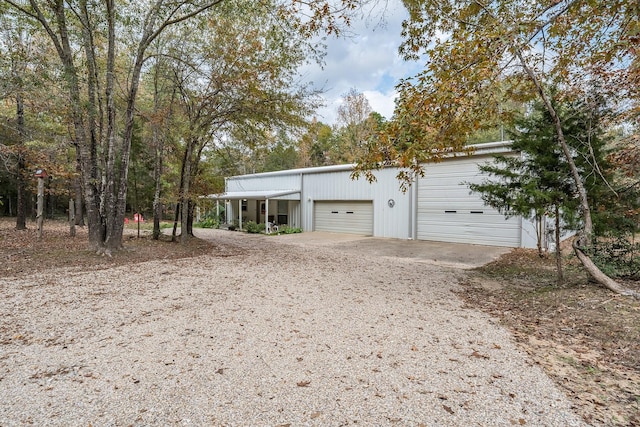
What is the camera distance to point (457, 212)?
12.0 metres

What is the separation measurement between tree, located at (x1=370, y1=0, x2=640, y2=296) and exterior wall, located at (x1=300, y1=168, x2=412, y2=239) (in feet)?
22.8

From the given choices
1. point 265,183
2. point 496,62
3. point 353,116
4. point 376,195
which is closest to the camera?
point 496,62

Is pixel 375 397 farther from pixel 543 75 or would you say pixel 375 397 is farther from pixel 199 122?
pixel 199 122

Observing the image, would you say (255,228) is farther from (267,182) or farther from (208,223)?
(208,223)

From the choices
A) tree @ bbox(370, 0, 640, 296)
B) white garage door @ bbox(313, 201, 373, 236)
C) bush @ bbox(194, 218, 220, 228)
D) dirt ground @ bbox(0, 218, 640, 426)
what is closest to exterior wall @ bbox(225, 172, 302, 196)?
white garage door @ bbox(313, 201, 373, 236)

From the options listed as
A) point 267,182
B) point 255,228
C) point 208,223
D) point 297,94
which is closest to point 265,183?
point 267,182

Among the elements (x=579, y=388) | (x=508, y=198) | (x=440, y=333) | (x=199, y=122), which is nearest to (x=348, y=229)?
(x=199, y=122)

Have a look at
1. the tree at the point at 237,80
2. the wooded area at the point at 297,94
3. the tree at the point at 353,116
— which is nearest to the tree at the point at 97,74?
the wooded area at the point at 297,94

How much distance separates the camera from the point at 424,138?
4.57 m

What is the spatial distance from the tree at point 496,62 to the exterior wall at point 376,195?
6941mm

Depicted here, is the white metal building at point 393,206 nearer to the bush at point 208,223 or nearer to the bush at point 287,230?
the bush at point 287,230

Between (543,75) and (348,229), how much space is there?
10.5 m

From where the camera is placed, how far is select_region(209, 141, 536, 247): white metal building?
11.2 m

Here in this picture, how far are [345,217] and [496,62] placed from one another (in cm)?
1202
